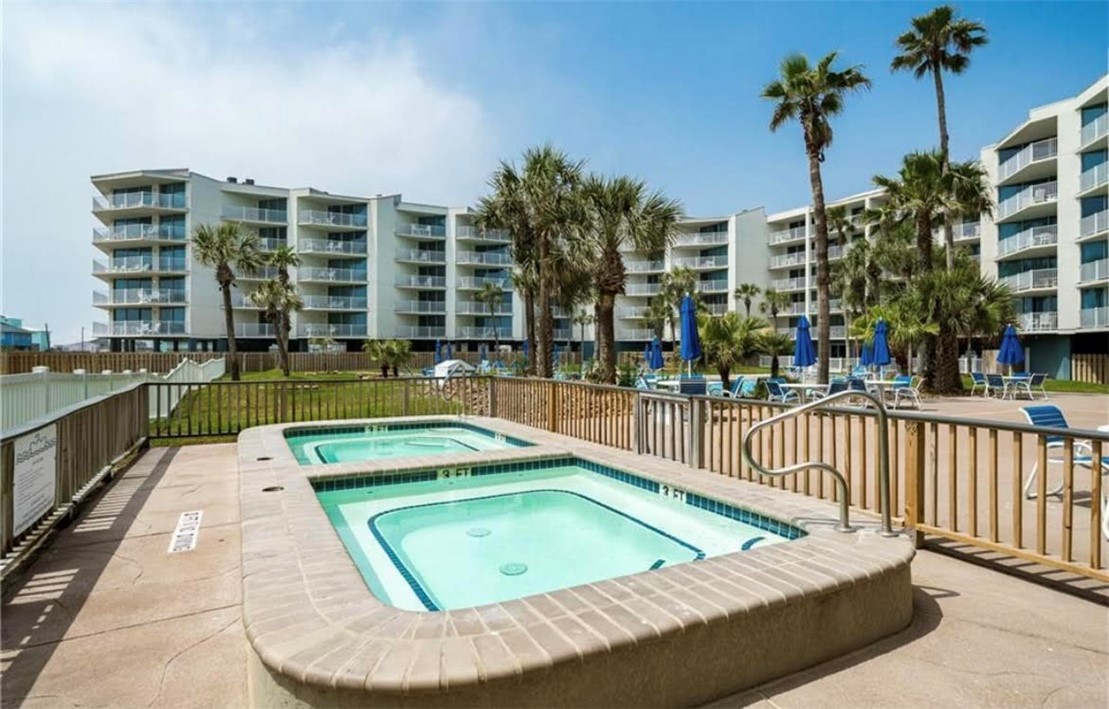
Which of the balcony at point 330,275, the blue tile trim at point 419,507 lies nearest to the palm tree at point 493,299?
the balcony at point 330,275

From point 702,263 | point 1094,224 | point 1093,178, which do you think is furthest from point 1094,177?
point 702,263

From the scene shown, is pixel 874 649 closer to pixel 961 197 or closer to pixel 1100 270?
pixel 961 197

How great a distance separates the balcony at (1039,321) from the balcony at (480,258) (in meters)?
34.3

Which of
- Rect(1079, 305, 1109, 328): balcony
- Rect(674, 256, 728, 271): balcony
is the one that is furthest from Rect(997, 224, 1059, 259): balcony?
Rect(674, 256, 728, 271): balcony

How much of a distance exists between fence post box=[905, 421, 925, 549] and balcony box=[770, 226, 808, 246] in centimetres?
5048

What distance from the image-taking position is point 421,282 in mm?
48688

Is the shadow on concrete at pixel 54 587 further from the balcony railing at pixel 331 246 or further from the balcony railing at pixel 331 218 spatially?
the balcony railing at pixel 331 218

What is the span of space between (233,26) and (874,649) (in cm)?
989

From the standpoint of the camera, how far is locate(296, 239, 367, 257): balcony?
4431 cm

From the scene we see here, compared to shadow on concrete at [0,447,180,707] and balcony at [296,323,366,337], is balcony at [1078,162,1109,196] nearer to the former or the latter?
shadow on concrete at [0,447,180,707]

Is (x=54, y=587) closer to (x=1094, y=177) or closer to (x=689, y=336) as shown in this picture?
(x=689, y=336)

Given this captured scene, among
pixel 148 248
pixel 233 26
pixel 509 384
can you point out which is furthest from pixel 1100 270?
pixel 148 248

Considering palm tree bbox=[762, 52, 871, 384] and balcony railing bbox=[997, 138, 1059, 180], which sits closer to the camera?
palm tree bbox=[762, 52, 871, 384]

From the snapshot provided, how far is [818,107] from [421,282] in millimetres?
35906
